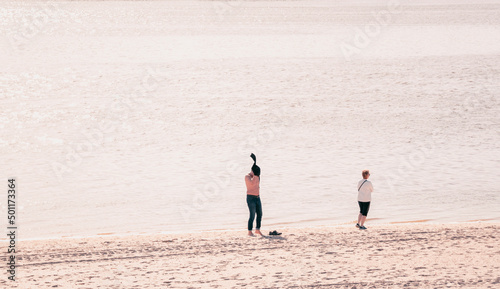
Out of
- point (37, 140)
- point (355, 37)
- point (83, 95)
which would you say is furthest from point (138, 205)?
point (355, 37)

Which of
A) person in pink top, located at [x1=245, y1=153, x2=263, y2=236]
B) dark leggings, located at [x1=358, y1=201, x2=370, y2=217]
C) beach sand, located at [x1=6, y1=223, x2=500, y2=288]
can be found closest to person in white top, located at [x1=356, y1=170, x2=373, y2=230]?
dark leggings, located at [x1=358, y1=201, x2=370, y2=217]

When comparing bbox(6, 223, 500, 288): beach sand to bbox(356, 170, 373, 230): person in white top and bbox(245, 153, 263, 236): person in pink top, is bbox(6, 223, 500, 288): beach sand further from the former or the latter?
bbox(245, 153, 263, 236): person in pink top

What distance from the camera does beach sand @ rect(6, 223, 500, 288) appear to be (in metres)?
11.4

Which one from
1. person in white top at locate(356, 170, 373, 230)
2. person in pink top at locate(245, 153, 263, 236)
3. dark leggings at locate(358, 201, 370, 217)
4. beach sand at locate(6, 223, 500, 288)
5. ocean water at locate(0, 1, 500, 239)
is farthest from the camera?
ocean water at locate(0, 1, 500, 239)

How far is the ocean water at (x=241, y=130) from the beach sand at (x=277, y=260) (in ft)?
8.03

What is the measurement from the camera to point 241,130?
97.3 feet

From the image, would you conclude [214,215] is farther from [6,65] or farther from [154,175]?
[6,65]

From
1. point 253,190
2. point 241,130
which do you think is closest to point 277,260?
point 253,190

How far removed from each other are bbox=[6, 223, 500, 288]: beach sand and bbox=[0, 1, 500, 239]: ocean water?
245 cm

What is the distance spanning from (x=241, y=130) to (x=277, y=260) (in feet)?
57.1

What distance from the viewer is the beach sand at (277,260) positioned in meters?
11.4

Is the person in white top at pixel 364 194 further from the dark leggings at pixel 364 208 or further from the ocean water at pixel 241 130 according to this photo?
the ocean water at pixel 241 130

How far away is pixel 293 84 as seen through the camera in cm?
4025

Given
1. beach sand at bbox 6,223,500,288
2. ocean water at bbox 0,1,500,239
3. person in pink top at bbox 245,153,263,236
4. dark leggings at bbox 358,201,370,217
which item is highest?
ocean water at bbox 0,1,500,239
